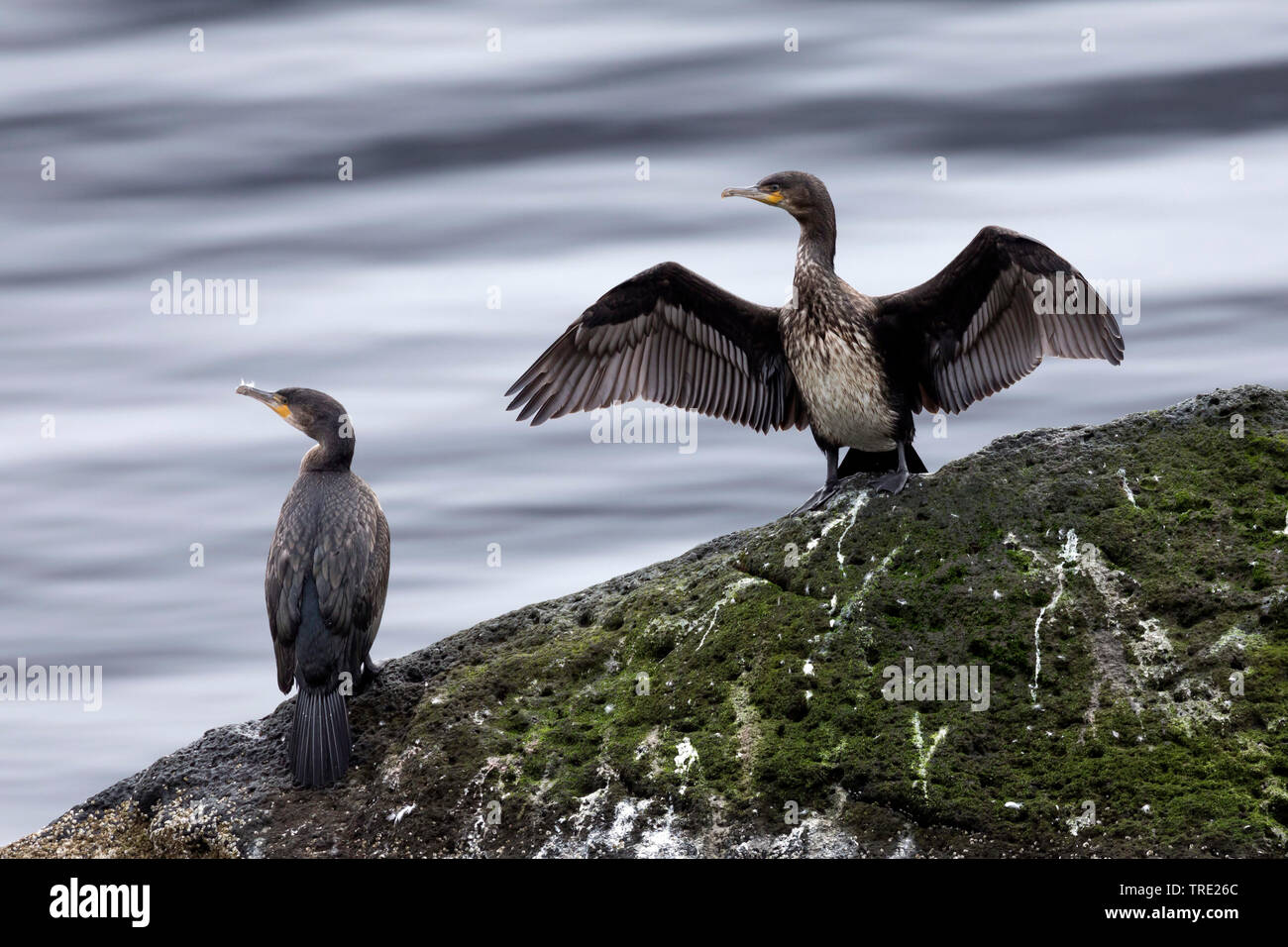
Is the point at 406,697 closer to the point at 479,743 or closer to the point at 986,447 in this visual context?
the point at 479,743

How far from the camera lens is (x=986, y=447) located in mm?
7191

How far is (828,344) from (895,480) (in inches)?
41.3

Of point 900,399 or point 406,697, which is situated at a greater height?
point 900,399

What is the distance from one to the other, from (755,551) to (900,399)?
155 centimetres

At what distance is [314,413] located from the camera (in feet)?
25.2

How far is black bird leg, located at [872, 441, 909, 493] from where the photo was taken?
7.29 m

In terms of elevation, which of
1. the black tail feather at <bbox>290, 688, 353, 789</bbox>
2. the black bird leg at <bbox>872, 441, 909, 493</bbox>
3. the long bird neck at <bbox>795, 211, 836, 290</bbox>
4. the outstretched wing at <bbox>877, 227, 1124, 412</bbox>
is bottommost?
the black tail feather at <bbox>290, 688, 353, 789</bbox>

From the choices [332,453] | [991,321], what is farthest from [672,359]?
[332,453]

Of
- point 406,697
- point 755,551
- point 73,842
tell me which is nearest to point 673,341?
point 755,551

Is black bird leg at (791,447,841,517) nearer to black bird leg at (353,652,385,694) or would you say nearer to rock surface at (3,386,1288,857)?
rock surface at (3,386,1288,857)

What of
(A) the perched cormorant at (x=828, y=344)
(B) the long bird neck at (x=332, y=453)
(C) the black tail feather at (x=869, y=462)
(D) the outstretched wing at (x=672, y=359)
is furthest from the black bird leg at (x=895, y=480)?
(B) the long bird neck at (x=332, y=453)

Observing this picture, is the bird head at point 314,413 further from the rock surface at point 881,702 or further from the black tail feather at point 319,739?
the black tail feather at point 319,739

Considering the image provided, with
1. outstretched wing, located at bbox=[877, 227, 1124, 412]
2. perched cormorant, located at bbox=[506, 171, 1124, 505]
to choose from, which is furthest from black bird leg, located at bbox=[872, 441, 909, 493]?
outstretched wing, located at bbox=[877, 227, 1124, 412]

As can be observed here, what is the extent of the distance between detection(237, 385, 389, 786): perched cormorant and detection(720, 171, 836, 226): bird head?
2.70m
